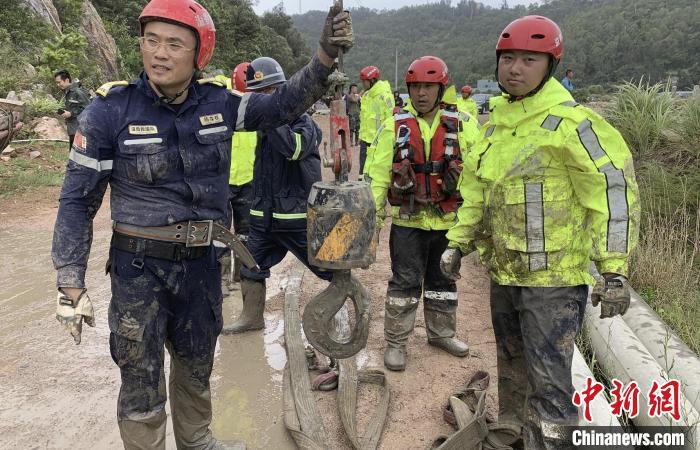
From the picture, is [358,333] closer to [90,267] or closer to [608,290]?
[608,290]

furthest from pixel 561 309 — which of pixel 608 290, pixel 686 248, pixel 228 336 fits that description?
pixel 686 248

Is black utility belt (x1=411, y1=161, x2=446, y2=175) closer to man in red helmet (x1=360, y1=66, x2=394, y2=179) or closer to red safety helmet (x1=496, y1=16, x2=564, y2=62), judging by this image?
red safety helmet (x1=496, y1=16, x2=564, y2=62)

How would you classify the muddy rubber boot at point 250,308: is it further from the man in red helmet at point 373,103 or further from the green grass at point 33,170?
the green grass at point 33,170

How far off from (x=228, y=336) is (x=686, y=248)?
4.73 m

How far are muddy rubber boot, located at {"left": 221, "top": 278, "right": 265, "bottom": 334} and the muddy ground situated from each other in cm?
8

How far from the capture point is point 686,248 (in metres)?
5.71

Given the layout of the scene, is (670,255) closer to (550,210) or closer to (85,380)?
(550,210)

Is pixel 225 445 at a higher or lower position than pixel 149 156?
lower

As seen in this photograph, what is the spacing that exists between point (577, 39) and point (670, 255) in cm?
6012

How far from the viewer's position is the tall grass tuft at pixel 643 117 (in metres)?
7.41

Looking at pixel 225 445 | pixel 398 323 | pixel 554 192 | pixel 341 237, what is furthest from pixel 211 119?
pixel 398 323

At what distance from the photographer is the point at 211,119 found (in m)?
2.67

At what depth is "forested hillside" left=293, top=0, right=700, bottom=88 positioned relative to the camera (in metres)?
45.3

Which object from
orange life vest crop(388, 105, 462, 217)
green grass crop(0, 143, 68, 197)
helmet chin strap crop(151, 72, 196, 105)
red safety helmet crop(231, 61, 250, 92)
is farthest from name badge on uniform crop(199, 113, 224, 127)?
green grass crop(0, 143, 68, 197)
